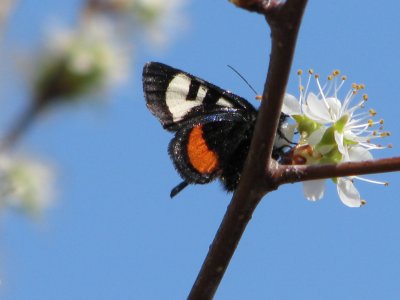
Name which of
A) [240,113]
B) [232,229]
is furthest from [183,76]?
[232,229]

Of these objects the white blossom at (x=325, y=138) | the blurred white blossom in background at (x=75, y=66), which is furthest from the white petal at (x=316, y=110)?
the blurred white blossom in background at (x=75, y=66)

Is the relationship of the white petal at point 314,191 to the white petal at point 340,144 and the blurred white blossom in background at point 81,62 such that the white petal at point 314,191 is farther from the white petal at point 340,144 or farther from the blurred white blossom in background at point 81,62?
the blurred white blossom in background at point 81,62

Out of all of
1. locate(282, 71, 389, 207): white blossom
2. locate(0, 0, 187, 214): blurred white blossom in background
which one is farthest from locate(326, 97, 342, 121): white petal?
locate(0, 0, 187, 214): blurred white blossom in background

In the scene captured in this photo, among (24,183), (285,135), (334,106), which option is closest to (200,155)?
(285,135)

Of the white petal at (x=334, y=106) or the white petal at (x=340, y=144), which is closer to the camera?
the white petal at (x=340, y=144)

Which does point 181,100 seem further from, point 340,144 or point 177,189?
point 340,144

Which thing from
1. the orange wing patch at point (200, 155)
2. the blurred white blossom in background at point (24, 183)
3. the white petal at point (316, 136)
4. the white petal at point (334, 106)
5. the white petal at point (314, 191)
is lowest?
the blurred white blossom in background at point (24, 183)
